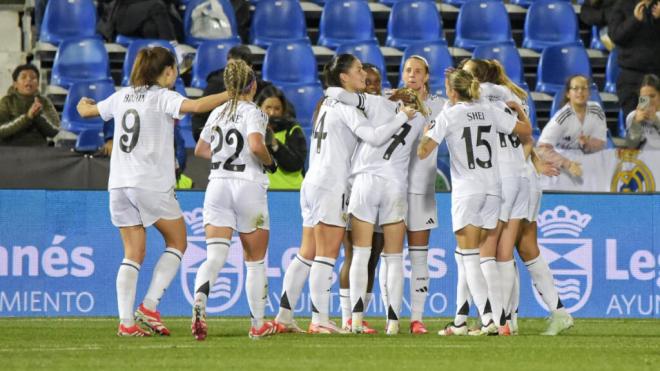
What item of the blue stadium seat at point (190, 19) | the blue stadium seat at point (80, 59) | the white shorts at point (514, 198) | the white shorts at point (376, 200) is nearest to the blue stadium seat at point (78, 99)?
the blue stadium seat at point (80, 59)

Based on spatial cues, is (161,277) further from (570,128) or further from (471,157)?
(570,128)

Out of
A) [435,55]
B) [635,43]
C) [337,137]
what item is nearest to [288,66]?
[435,55]

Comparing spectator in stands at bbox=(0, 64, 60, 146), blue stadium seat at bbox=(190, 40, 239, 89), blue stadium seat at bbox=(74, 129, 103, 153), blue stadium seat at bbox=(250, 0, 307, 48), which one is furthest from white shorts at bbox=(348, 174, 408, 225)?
blue stadium seat at bbox=(250, 0, 307, 48)

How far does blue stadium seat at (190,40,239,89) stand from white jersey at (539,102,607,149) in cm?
439

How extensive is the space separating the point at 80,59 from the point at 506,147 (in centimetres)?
698

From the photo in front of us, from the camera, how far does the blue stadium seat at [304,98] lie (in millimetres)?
14867

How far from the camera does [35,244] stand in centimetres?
1200

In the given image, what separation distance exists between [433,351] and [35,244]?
4.98 m

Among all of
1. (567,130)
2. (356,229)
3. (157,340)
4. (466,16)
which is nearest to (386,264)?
(356,229)

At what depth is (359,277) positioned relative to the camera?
951 cm

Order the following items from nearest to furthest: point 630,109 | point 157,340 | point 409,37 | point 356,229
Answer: point 157,340 < point 356,229 < point 630,109 < point 409,37

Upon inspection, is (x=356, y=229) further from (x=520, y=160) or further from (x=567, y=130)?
(x=567, y=130)

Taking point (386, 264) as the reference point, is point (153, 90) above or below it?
above

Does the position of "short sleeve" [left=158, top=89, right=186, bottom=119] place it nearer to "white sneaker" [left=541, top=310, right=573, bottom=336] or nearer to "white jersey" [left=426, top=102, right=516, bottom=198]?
"white jersey" [left=426, top=102, right=516, bottom=198]
